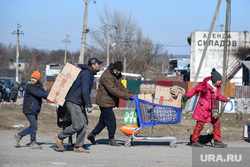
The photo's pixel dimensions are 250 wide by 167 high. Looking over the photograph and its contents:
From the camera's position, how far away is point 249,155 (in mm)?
8445

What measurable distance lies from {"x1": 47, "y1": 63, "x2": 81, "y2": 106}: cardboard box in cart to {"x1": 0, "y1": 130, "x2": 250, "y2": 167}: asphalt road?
1158 mm

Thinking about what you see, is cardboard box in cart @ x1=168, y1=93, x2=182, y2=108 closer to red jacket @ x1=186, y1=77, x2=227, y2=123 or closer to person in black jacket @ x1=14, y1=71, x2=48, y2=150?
red jacket @ x1=186, y1=77, x2=227, y2=123

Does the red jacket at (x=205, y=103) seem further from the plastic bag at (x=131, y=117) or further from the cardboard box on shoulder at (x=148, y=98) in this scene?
the plastic bag at (x=131, y=117)

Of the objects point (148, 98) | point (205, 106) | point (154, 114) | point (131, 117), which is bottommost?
point (131, 117)

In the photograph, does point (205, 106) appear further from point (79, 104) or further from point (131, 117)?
point (79, 104)

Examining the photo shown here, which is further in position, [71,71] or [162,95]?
[162,95]

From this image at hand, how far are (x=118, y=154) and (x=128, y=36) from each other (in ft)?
171

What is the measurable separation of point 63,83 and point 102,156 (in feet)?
5.75

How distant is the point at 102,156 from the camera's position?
26.2ft

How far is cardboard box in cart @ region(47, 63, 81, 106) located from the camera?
8.27 m

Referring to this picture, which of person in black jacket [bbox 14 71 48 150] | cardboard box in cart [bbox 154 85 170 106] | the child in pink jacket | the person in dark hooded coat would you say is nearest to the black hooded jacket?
person in black jacket [bbox 14 71 48 150]

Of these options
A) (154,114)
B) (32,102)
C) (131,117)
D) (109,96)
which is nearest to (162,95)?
(154,114)

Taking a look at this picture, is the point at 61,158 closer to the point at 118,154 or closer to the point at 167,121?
the point at 118,154

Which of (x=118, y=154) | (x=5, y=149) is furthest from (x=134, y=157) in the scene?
(x=5, y=149)
